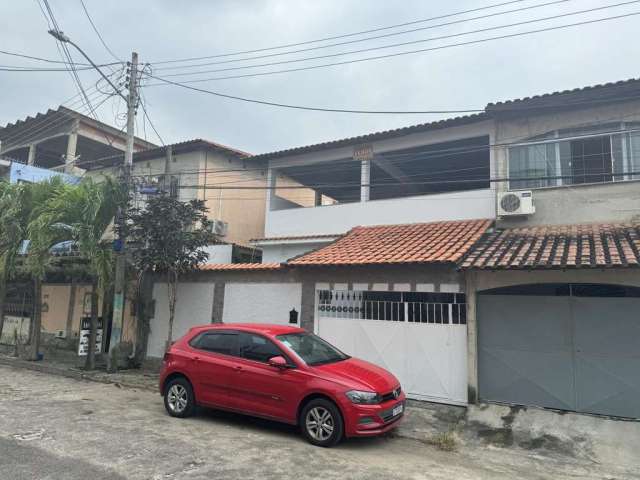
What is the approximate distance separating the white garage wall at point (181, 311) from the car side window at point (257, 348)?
5187 mm

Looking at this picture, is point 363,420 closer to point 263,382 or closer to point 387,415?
point 387,415

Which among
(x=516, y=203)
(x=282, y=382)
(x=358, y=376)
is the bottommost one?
(x=282, y=382)

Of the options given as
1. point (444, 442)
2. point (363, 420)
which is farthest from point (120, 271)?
point (444, 442)

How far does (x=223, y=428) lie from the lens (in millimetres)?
7039

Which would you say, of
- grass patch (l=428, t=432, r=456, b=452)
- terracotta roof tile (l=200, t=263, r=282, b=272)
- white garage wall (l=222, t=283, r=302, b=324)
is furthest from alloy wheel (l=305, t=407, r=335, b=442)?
terracotta roof tile (l=200, t=263, r=282, b=272)

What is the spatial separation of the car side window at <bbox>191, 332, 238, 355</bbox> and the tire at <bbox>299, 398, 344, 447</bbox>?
1.63 metres

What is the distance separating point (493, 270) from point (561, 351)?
1.76m

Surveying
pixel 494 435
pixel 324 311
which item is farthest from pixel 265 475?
pixel 324 311

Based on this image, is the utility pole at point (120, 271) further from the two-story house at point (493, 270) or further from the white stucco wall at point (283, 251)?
the white stucco wall at point (283, 251)

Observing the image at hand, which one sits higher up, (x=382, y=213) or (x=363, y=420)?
(x=382, y=213)

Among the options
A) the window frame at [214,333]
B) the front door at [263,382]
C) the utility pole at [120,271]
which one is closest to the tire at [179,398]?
the window frame at [214,333]

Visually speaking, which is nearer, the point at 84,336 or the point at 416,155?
the point at 84,336

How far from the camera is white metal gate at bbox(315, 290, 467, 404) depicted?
8.86m

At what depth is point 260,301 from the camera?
11430 millimetres
